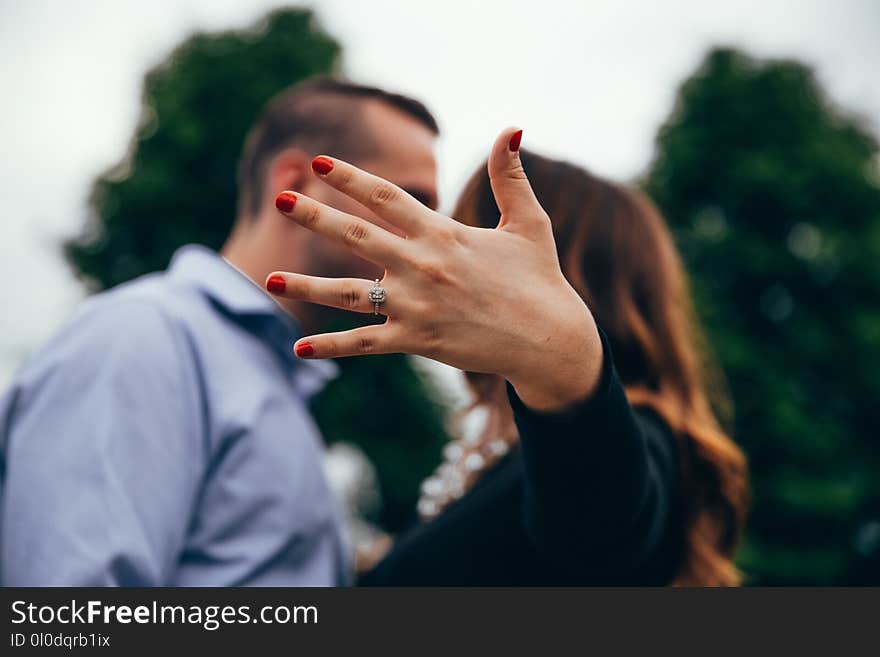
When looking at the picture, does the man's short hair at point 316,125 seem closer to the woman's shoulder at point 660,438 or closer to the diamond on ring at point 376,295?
the woman's shoulder at point 660,438

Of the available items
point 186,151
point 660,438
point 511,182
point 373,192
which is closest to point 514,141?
point 511,182

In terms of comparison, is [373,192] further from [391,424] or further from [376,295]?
[391,424]

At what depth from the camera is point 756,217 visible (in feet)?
50.0

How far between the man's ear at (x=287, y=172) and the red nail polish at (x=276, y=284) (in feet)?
4.71

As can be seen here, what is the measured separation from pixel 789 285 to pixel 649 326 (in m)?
13.9

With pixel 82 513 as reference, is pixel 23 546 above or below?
below

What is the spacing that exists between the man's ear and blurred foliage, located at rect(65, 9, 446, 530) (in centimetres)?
997

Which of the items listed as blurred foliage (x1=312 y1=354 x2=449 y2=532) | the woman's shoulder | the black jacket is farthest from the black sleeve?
blurred foliage (x1=312 y1=354 x2=449 y2=532)

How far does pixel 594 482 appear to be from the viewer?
1396 millimetres

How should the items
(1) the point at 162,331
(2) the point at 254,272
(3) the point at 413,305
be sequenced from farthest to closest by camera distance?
(2) the point at 254,272 → (1) the point at 162,331 → (3) the point at 413,305

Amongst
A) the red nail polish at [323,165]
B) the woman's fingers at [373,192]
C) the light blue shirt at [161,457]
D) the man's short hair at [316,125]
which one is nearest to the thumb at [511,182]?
the woman's fingers at [373,192]

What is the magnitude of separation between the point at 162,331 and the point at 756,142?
52.2 feet
